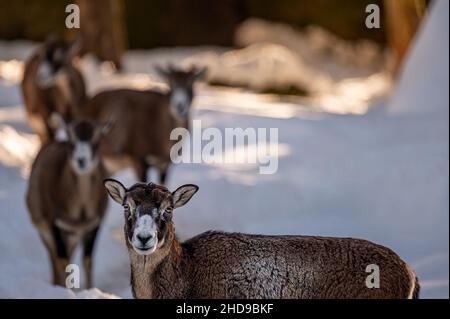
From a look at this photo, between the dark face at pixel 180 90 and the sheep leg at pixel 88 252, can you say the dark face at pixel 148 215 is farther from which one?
the dark face at pixel 180 90

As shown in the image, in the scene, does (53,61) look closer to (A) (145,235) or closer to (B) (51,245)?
(B) (51,245)

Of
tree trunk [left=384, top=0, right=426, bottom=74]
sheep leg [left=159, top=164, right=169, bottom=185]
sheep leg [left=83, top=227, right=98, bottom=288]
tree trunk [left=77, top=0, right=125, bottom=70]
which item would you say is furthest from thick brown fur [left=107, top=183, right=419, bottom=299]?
tree trunk [left=384, top=0, right=426, bottom=74]

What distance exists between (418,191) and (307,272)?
5910 millimetres

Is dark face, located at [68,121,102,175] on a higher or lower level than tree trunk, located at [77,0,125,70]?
lower

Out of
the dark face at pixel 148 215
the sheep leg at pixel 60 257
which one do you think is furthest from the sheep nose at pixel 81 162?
the dark face at pixel 148 215

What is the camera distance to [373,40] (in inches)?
1228

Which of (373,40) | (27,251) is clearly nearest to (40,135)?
(27,251)

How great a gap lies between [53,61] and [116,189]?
24.9ft

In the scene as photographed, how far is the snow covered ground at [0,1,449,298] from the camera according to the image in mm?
11031

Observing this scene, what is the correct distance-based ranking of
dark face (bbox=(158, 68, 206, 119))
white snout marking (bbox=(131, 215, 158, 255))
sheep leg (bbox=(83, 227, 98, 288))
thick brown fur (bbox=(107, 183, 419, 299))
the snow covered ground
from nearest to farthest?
white snout marking (bbox=(131, 215, 158, 255)), thick brown fur (bbox=(107, 183, 419, 299)), sheep leg (bbox=(83, 227, 98, 288)), the snow covered ground, dark face (bbox=(158, 68, 206, 119))

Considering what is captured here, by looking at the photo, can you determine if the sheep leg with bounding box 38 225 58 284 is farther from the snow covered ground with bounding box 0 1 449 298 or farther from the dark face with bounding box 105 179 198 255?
the dark face with bounding box 105 179 198 255

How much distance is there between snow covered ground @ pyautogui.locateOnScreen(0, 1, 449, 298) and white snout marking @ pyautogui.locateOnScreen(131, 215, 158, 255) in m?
1.60
